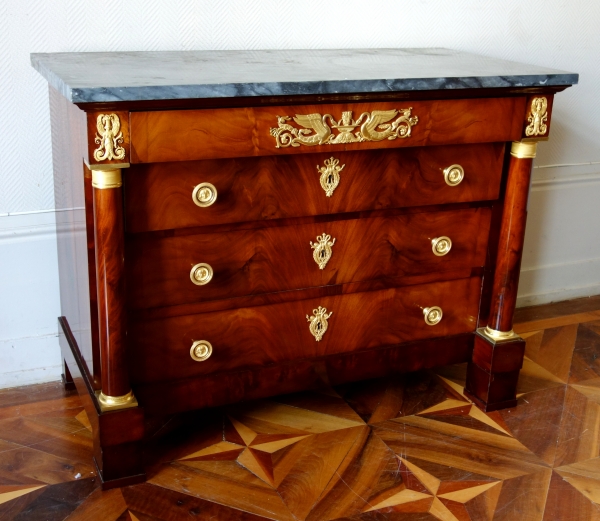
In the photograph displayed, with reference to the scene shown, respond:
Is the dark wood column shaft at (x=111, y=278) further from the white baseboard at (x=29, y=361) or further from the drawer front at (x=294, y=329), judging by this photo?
the white baseboard at (x=29, y=361)

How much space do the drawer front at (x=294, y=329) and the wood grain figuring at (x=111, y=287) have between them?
57 millimetres

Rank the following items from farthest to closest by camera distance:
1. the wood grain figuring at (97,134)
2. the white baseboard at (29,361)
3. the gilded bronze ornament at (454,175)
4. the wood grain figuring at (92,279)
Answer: the white baseboard at (29,361) → the gilded bronze ornament at (454,175) → the wood grain figuring at (92,279) → the wood grain figuring at (97,134)

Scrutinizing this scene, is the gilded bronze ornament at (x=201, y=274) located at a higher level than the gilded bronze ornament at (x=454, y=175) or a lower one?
lower

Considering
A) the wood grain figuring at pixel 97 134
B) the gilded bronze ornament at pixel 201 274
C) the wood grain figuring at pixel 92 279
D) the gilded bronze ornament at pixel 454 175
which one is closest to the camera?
the wood grain figuring at pixel 97 134

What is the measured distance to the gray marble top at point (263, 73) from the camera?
1.37m

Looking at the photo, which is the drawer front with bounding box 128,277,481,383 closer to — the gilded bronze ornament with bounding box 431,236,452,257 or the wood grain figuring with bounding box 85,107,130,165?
the gilded bronze ornament with bounding box 431,236,452,257

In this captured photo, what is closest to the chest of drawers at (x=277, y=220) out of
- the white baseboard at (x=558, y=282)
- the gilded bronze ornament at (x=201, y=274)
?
the gilded bronze ornament at (x=201, y=274)

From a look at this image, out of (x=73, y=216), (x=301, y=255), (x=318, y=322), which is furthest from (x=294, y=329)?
(x=73, y=216)

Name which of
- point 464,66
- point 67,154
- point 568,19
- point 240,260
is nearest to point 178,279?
point 240,260

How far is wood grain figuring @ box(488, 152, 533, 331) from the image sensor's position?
1.78m

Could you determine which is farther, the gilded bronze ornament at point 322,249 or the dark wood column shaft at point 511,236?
the dark wood column shaft at point 511,236

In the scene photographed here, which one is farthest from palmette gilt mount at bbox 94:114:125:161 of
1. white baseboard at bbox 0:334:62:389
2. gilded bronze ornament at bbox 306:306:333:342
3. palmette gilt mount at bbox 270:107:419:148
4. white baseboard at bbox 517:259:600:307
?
white baseboard at bbox 517:259:600:307

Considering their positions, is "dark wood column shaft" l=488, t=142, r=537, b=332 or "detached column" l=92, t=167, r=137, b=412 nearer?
"detached column" l=92, t=167, r=137, b=412

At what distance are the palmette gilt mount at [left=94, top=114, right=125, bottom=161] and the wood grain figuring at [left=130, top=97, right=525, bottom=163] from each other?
0.03 metres
